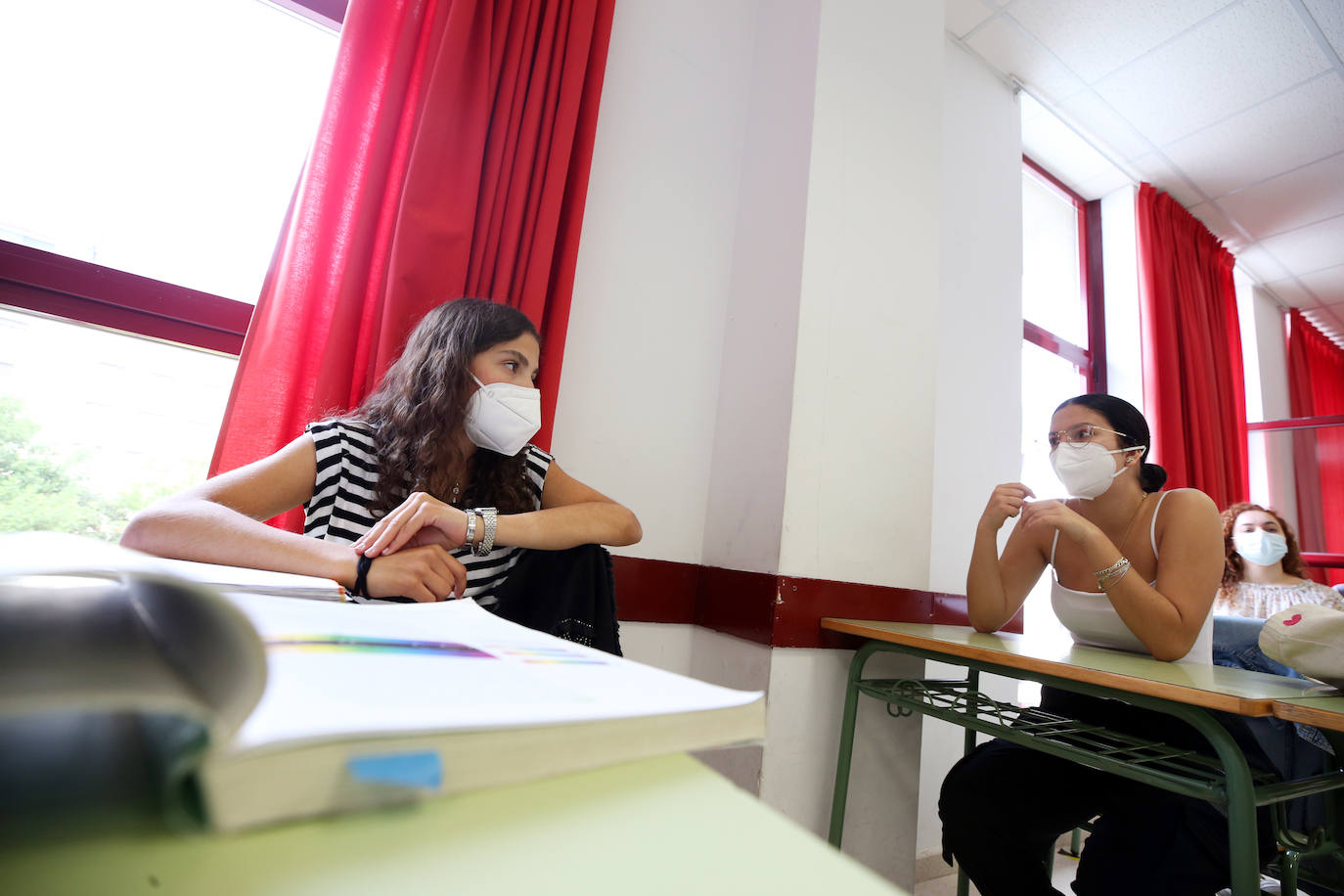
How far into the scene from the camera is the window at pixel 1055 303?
3.10 meters

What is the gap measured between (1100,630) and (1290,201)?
144 inches

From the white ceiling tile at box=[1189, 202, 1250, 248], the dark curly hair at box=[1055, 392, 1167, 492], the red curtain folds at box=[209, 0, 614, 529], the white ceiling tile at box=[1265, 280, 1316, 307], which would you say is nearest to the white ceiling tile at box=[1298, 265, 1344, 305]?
the white ceiling tile at box=[1265, 280, 1316, 307]

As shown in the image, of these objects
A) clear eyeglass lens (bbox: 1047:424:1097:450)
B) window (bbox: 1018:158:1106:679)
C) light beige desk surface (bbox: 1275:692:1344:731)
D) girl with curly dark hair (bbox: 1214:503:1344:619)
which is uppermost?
window (bbox: 1018:158:1106:679)

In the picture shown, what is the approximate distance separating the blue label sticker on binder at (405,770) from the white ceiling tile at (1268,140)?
13.6 ft

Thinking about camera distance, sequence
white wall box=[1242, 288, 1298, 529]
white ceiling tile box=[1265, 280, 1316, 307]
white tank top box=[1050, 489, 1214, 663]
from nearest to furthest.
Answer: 1. white tank top box=[1050, 489, 1214, 663]
2. white wall box=[1242, 288, 1298, 529]
3. white ceiling tile box=[1265, 280, 1316, 307]

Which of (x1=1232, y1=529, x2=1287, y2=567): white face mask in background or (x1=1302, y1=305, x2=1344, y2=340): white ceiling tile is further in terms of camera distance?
(x1=1302, y1=305, x2=1344, y2=340): white ceiling tile

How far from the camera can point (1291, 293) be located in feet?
14.9

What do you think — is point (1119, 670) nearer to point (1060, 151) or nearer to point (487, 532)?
point (487, 532)

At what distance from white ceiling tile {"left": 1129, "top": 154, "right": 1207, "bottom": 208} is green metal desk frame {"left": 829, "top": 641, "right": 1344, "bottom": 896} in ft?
10.7

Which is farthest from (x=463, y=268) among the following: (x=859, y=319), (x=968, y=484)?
(x=968, y=484)

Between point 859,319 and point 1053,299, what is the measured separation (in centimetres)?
234

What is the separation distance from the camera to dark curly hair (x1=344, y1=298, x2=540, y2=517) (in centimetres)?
109

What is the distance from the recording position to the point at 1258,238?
12.8ft

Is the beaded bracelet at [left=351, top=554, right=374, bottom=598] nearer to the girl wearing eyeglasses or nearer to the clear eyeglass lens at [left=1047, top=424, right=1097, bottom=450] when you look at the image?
the girl wearing eyeglasses
